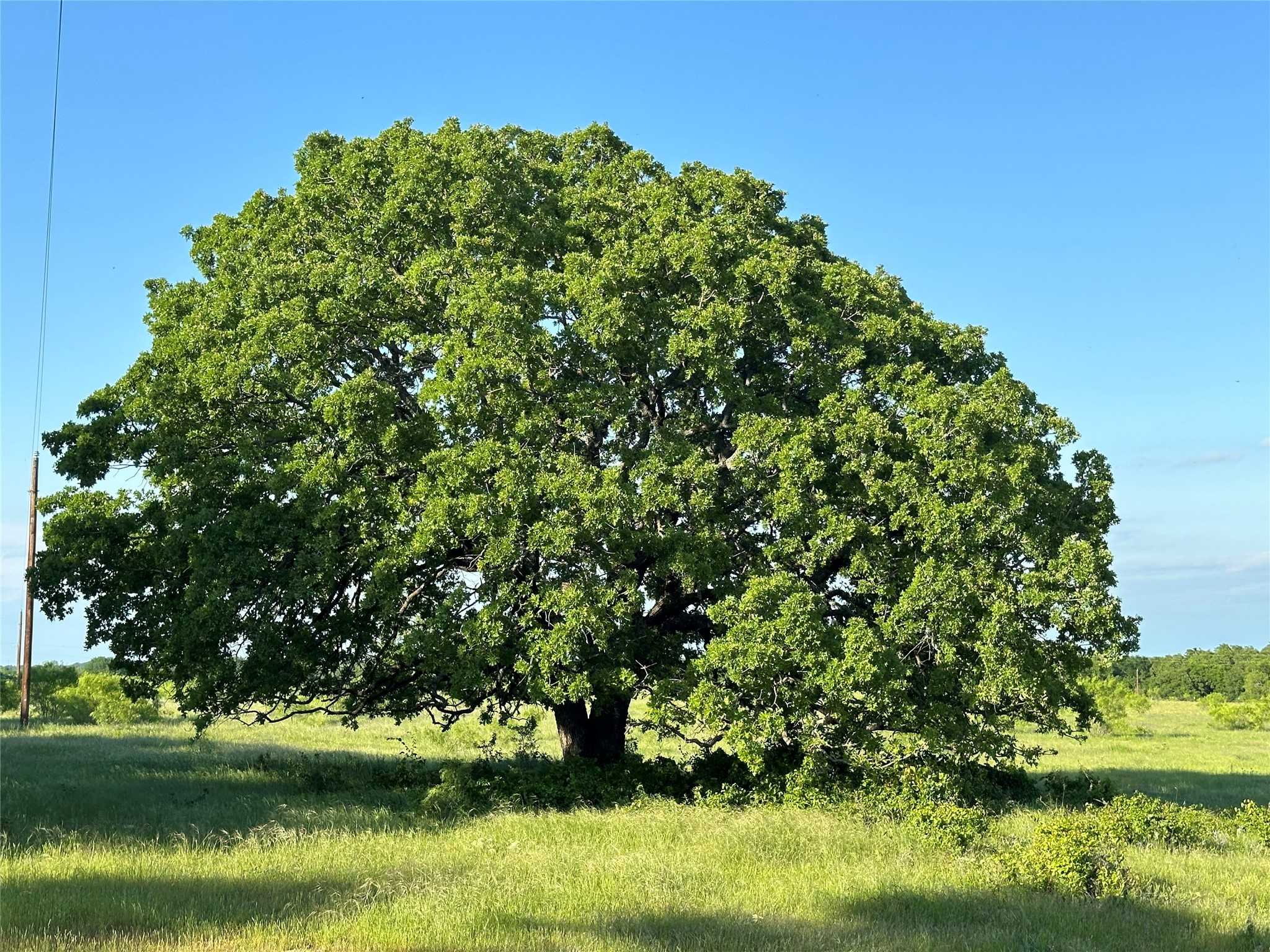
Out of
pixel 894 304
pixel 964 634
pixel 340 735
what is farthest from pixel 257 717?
pixel 340 735

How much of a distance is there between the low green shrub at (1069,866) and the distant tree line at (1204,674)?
84125 millimetres

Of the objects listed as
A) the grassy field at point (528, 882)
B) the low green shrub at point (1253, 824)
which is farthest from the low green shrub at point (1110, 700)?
the grassy field at point (528, 882)

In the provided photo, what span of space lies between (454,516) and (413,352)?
355 centimetres

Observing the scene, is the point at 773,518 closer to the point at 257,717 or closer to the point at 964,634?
the point at 964,634

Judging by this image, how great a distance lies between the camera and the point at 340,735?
40.4m

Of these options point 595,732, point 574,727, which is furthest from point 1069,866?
point 574,727

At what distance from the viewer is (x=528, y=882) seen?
41.4ft

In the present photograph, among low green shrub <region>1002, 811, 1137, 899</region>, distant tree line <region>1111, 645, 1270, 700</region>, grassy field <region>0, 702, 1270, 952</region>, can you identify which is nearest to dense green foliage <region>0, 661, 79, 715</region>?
→ grassy field <region>0, 702, 1270, 952</region>

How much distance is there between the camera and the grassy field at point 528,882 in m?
10.2

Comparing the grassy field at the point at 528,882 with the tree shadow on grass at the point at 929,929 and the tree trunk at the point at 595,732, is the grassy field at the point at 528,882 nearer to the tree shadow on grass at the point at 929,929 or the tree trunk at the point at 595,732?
the tree shadow on grass at the point at 929,929

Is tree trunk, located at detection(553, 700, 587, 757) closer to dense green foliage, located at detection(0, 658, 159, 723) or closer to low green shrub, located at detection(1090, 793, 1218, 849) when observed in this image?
low green shrub, located at detection(1090, 793, 1218, 849)

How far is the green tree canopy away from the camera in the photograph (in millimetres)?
17828

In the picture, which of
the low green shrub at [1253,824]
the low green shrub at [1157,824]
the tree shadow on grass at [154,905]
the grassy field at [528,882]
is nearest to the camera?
the tree shadow on grass at [154,905]

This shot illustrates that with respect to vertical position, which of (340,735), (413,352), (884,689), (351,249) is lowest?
(340,735)
